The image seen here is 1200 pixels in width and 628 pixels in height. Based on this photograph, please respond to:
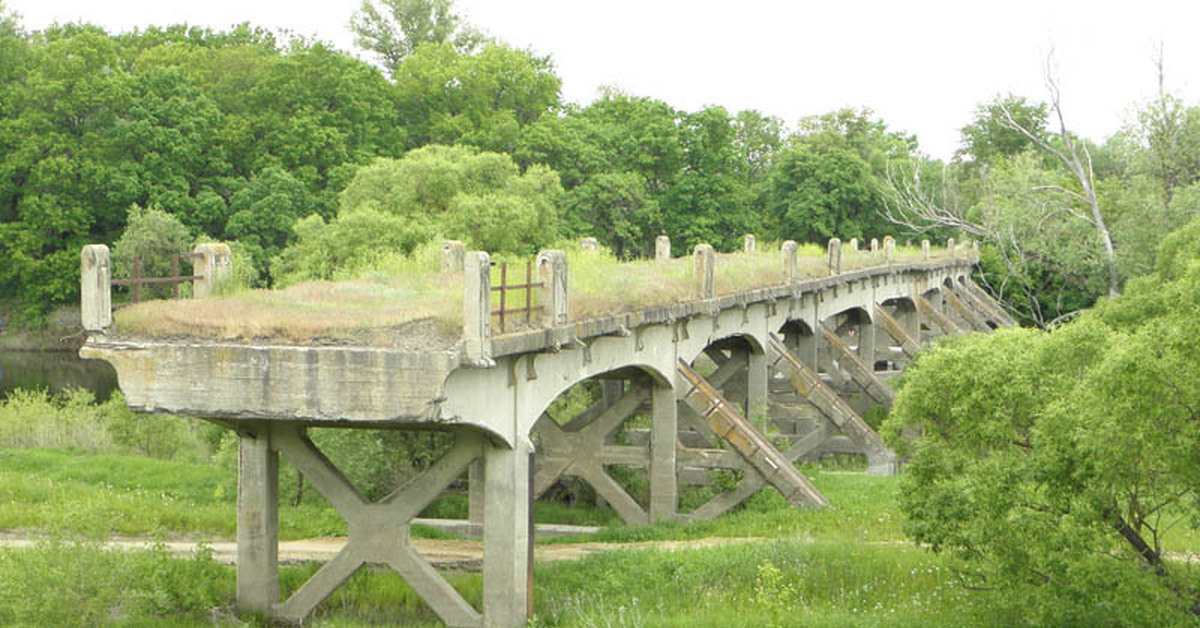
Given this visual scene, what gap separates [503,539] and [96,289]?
4.84 meters

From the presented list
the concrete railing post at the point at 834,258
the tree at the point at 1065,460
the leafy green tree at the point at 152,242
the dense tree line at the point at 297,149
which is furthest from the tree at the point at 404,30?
the tree at the point at 1065,460

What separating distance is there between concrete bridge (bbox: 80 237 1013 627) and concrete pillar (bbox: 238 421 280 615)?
0.02 metres

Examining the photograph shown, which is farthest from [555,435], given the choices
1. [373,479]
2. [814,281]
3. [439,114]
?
[439,114]

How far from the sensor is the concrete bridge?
11414 millimetres

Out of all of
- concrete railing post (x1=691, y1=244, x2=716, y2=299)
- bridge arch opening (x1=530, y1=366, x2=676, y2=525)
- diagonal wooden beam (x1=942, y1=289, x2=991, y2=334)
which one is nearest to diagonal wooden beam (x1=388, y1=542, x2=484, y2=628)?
bridge arch opening (x1=530, y1=366, x2=676, y2=525)

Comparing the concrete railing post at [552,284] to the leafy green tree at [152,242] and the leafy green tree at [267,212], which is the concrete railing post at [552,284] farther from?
the leafy green tree at [267,212]

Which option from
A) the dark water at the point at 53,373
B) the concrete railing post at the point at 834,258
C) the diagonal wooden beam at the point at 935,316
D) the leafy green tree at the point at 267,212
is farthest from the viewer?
the leafy green tree at the point at 267,212

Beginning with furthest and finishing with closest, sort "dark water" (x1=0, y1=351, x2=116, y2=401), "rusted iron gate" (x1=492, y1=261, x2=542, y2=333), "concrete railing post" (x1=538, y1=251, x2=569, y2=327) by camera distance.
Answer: "dark water" (x1=0, y1=351, x2=116, y2=401)
"concrete railing post" (x1=538, y1=251, x2=569, y2=327)
"rusted iron gate" (x1=492, y1=261, x2=542, y2=333)

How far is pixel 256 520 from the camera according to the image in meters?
14.4

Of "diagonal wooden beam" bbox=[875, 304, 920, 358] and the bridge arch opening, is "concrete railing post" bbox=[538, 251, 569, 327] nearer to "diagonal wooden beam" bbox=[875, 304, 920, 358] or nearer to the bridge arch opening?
the bridge arch opening

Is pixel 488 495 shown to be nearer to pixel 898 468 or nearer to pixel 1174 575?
pixel 1174 575

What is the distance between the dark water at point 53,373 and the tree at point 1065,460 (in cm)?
3147

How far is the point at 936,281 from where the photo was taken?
1770 inches

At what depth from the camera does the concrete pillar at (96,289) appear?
38.3 ft
